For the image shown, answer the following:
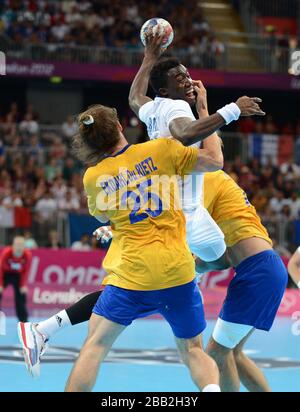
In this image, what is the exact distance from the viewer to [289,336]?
46.4 ft

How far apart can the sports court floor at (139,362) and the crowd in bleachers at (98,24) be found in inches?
506

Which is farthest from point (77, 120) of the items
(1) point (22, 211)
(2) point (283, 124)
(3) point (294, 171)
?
(2) point (283, 124)

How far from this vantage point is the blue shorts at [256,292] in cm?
638

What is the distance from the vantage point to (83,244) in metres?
18.8

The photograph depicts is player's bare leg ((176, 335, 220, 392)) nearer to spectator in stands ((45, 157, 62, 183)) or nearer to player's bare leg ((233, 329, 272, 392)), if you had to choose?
player's bare leg ((233, 329, 272, 392))

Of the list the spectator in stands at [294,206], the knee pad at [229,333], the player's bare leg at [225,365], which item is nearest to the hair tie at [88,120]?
the knee pad at [229,333]

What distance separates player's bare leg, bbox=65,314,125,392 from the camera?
556 cm

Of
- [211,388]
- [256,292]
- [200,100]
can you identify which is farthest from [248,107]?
[211,388]

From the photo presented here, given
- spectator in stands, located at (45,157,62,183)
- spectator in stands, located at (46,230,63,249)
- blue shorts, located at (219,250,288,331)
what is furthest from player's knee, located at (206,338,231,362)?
spectator in stands, located at (45,157,62,183)

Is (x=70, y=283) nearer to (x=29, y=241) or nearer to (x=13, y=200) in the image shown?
(x=29, y=241)

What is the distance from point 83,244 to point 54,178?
114 inches

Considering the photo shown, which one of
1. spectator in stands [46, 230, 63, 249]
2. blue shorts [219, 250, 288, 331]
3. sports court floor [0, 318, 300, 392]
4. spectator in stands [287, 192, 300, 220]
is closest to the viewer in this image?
blue shorts [219, 250, 288, 331]

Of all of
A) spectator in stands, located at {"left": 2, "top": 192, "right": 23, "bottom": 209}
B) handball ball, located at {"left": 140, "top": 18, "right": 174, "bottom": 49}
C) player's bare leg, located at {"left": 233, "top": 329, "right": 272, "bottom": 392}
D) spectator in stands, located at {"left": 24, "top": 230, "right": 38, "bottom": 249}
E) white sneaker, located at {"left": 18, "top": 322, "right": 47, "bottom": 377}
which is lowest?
spectator in stands, located at {"left": 24, "top": 230, "right": 38, "bottom": 249}

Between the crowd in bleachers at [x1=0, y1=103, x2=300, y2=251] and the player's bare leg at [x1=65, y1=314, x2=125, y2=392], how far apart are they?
13.3 meters
